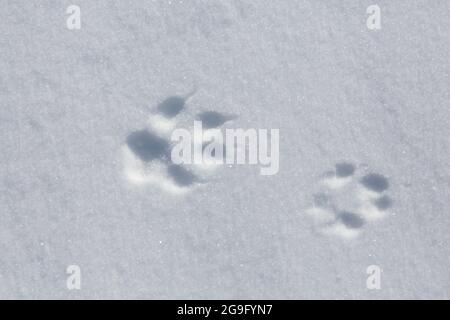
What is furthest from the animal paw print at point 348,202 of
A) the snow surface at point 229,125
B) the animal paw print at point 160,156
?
the animal paw print at point 160,156

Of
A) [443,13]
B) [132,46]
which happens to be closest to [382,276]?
[443,13]

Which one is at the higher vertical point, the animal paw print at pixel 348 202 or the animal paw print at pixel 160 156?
the animal paw print at pixel 160 156

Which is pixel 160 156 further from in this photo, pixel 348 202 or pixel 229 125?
pixel 348 202

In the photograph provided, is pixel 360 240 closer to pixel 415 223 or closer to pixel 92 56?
pixel 415 223

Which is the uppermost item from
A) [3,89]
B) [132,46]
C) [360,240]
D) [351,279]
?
[132,46]

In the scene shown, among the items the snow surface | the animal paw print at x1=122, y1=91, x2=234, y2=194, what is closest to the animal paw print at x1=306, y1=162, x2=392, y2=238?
the snow surface

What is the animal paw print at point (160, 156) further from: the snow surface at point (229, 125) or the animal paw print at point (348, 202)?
the animal paw print at point (348, 202)

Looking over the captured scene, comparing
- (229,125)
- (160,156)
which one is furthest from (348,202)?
(160,156)
